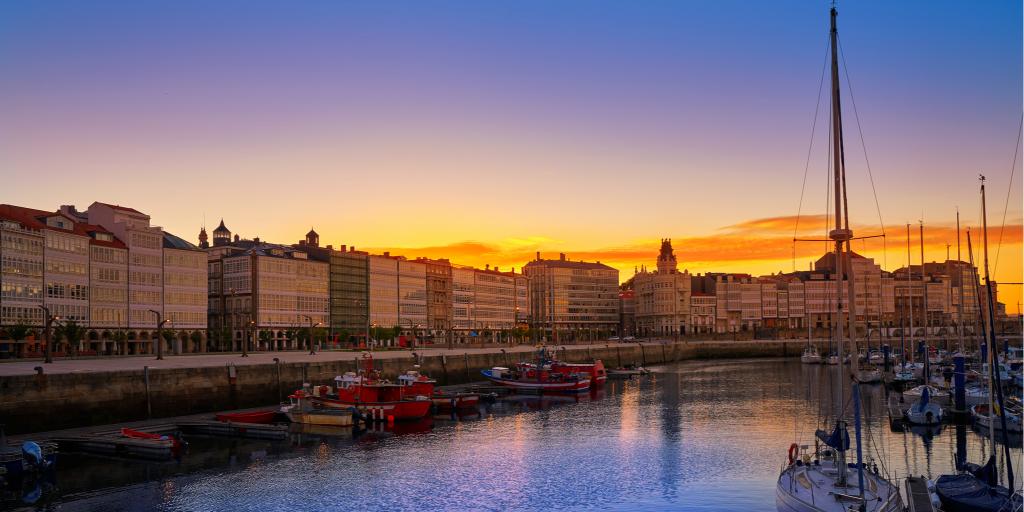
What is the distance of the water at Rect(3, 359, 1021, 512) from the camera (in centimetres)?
3638

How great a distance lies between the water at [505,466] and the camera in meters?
36.4

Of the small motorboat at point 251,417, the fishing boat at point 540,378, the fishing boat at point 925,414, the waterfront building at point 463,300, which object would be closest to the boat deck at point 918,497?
the fishing boat at point 925,414

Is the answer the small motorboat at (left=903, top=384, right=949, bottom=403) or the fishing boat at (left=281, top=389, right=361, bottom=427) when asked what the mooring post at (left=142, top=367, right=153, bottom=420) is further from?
the small motorboat at (left=903, top=384, right=949, bottom=403)

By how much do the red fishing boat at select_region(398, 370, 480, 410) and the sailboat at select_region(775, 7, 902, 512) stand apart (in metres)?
38.2

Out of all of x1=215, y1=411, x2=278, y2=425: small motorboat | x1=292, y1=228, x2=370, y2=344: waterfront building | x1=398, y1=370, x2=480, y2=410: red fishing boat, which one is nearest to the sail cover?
x1=215, y1=411, x2=278, y2=425: small motorboat

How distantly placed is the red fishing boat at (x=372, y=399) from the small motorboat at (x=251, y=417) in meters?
3.38

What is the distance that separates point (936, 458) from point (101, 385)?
45.4 m

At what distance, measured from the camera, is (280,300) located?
446 ft

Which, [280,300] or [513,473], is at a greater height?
[280,300]

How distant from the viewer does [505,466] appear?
44.6m

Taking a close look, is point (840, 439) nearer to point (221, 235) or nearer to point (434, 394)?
point (434, 394)

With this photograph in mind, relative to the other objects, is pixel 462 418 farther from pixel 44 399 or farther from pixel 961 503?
pixel 961 503

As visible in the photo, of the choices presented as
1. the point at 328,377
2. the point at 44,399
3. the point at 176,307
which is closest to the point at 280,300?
the point at 176,307

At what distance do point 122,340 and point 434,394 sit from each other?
155 ft
